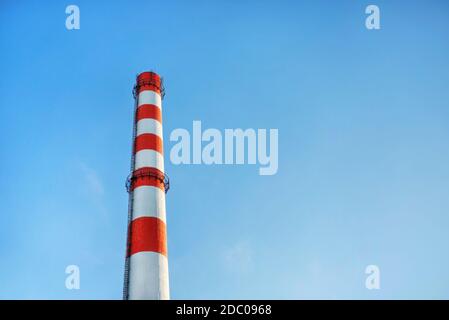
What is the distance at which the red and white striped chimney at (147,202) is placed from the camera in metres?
17.3

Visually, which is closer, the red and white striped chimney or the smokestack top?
the red and white striped chimney

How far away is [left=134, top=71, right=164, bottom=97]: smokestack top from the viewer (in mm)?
23969

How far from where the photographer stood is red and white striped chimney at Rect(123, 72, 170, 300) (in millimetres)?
17328

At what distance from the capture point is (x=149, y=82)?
78.9ft

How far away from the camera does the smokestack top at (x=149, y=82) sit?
24.0 metres

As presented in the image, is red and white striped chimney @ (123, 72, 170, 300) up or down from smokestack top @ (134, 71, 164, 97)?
down

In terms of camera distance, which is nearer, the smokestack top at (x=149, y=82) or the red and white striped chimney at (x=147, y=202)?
the red and white striped chimney at (x=147, y=202)

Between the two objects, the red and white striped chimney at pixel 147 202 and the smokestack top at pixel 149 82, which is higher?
the smokestack top at pixel 149 82

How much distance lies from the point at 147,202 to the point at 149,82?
7.05 meters

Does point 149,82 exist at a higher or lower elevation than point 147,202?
higher

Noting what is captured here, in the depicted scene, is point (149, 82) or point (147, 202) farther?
point (149, 82)
